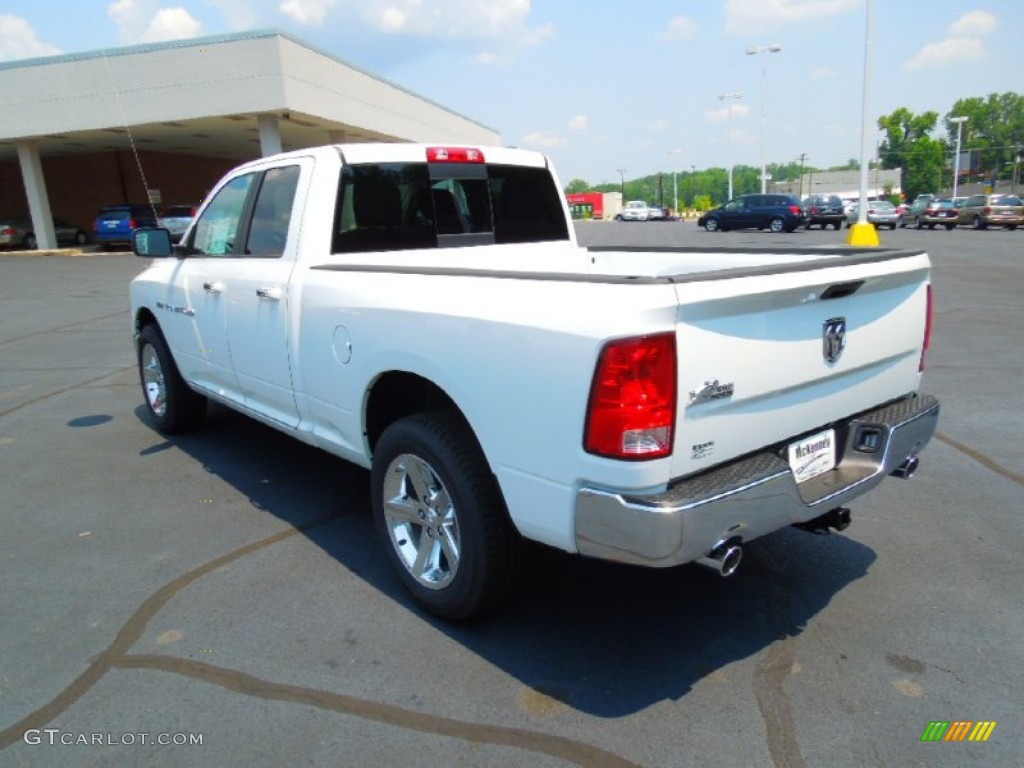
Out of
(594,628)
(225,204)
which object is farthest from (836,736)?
(225,204)

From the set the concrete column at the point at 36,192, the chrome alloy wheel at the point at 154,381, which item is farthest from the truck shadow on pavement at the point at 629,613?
the concrete column at the point at 36,192

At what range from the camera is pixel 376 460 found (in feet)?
11.2

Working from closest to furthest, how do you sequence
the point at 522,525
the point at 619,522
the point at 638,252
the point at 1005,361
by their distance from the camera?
the point at 619,522
the point at 522,525
the point at 638,252
the point at 1005,361

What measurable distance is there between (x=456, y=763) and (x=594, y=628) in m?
0.94

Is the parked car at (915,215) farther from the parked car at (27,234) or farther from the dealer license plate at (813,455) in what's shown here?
the parked car at (27,234)

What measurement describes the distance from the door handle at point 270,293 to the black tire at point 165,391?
1.98 meters

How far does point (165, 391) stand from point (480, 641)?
386 cm

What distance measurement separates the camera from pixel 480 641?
10.2 ft

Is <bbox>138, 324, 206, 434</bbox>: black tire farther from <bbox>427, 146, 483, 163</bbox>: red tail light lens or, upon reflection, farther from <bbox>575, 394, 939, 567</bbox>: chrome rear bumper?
<bbox>575, 394, 939, 567</bbox>: chrome rear bumper

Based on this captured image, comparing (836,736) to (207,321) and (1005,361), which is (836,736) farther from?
(1005,361)

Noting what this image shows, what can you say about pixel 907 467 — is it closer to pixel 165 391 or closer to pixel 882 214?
pixel 165 391

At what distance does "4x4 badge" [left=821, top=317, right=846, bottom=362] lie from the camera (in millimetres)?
2900

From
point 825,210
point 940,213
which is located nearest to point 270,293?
point 825,210

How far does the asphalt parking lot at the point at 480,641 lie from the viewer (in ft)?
8.30
